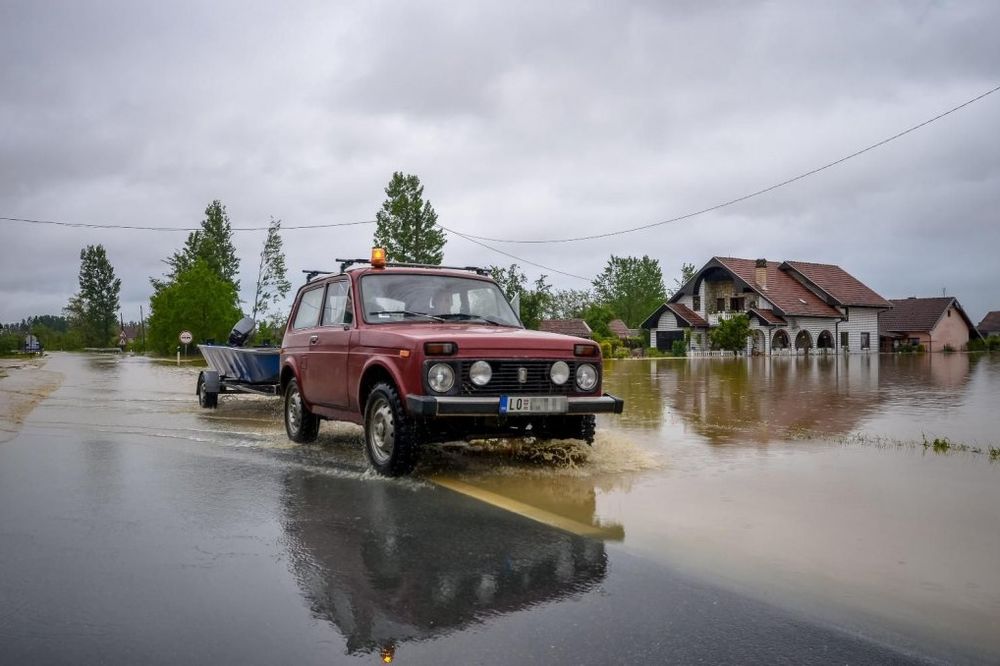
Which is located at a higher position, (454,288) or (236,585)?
(454,288)

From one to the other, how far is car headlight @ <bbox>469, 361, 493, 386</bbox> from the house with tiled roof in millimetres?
51644

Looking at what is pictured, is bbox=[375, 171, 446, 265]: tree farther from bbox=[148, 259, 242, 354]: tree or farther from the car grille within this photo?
the car grille

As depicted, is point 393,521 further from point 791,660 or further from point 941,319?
point 941,319

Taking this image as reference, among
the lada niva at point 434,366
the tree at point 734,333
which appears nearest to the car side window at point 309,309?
the lada niva at point 434,366

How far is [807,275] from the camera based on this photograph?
2446 inches

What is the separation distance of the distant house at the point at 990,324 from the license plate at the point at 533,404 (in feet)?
345

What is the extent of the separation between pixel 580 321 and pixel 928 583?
71.7 metres

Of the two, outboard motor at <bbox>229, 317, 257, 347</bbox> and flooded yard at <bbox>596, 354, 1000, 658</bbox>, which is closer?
flooded yard at <bbox>596, 354, 1000, 658</bbox>

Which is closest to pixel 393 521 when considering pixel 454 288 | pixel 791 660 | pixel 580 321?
pixel 791 660

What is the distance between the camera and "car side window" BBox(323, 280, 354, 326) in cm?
821

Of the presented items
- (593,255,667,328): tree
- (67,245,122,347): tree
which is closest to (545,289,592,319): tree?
(593,255,667,328): tree

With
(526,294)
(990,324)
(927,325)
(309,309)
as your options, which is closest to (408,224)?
(526,294)

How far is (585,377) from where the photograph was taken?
24.0 ft

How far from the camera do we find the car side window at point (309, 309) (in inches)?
363
